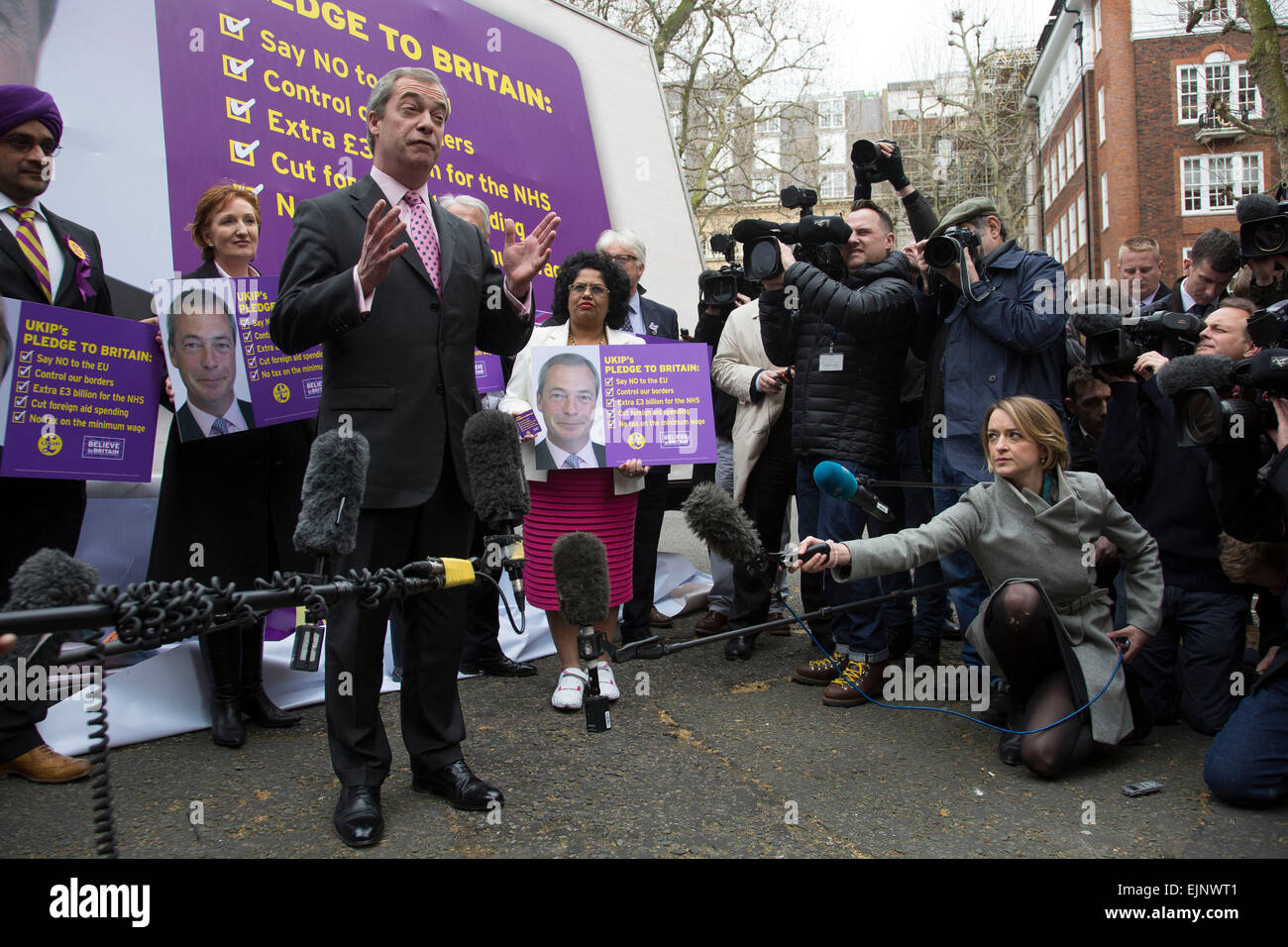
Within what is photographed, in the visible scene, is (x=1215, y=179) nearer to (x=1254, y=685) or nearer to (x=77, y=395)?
(x=1254, y=685)

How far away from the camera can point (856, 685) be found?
4.61 metres

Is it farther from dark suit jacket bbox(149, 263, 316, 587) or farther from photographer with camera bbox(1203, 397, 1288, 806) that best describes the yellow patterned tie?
photographer with camera bbox(1203, 397, 1288, 806)

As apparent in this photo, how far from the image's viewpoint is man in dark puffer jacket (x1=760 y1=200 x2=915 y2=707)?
466 cm

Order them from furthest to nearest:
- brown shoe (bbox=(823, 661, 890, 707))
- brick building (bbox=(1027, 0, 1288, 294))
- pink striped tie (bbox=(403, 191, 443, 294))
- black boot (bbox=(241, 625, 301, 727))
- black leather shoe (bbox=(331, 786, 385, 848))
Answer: brick building (bbox=(1027, 0, 1288, 294))
brown shoe (bbox=(823, 661, 890, 707))
black boot (bbox=(241, 625, 301, 727))
pink striped tie (bbox=(403, 191, 443, 294))
black leather shoe (bbox=(331, 786, 385, 848))

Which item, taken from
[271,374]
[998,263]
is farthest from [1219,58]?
[271,374]

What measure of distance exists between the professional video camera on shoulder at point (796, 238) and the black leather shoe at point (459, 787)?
2.81m

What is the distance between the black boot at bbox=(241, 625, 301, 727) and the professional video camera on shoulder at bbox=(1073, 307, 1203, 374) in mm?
3945

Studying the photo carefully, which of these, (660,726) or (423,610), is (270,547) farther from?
(660,726)

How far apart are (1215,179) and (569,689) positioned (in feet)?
123

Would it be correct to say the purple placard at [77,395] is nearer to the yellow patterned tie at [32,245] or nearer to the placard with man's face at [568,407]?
the yellow patterned tie at [32,245]

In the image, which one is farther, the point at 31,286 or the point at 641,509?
the point at 641,509

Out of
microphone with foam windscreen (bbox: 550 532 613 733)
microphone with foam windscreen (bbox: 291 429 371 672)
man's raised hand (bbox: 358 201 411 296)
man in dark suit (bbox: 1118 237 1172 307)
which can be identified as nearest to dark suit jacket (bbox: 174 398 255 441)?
man's raised hand (bbox: 358 201 411 296)

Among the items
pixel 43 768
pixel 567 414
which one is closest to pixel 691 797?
pixel 567 414

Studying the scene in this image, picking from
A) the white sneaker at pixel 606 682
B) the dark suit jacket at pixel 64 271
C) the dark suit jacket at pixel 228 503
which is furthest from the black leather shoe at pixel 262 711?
the dark suit jacket at pixel 64 271
